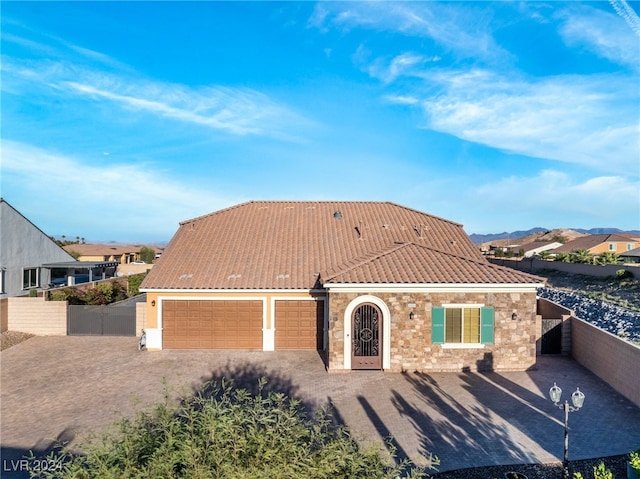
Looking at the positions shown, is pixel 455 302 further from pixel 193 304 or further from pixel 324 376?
pixel 193 304

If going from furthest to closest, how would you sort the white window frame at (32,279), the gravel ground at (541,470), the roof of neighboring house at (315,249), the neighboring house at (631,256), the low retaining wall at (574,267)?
the neighboring house at (631,256), the low retaining wall at (574,267), the white window frame at (32,279), the roof of neighboring house at (315,249), the gravel ground at (541,470)

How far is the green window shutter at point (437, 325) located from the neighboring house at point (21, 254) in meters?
24.7

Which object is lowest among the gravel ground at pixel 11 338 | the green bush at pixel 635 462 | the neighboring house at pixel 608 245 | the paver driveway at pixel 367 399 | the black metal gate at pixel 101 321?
the paver driveway at pixel 367 399

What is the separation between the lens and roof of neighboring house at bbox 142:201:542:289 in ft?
49.2

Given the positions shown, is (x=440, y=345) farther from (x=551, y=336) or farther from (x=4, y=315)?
(x=4, y=315)

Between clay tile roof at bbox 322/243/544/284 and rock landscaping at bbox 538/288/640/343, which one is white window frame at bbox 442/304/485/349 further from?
rock landscaping at bbox 538/288/640/343

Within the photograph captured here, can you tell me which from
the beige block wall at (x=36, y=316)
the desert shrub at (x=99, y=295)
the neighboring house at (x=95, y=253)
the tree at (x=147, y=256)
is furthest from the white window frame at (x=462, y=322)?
the tree at (x=147, y=256)

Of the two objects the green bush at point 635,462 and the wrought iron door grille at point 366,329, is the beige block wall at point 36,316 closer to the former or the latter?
the wrought iron door grille at point 366,329

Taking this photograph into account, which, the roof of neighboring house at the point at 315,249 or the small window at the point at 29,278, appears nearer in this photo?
the roof of neighboring house at the point at 315,249

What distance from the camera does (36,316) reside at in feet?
61.9

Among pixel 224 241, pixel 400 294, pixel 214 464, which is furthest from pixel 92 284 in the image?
pixel 214 464

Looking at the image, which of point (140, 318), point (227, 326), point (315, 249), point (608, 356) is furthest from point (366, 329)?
point (140, 318)

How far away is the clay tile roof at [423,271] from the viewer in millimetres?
14102

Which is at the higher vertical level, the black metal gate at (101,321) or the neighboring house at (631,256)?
the neighboring house at (631,256)
